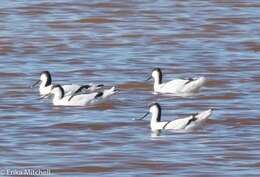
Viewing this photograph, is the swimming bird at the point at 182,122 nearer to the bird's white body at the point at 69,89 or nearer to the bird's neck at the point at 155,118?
the bird's neck at the point at 155,118

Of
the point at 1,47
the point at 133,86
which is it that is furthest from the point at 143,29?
the point at 133,86

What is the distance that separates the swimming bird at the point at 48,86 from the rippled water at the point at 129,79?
0.97 feet

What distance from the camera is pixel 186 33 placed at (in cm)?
3062

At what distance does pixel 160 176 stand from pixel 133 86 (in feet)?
23.6

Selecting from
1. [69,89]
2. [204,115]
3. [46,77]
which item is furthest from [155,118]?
[46,77]

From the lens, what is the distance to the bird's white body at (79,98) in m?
23.0

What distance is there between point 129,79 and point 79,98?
238cm

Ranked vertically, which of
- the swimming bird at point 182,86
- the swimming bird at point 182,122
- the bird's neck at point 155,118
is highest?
the swimming bird at point 182,86

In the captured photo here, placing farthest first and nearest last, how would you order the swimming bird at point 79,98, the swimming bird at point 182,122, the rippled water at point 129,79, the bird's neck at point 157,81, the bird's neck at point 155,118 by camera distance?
the bird's neck at point 157,81
the swimming bird at point 79,98
the bird's neck at point 155,118
the swimming bird at point 182,122
the rippled water at point 129,79

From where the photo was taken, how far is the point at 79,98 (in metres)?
23.1

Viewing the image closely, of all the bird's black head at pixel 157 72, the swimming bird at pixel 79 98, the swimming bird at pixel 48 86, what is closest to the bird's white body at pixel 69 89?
the swimming bird at pixel 48 86

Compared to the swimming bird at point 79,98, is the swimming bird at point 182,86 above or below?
above

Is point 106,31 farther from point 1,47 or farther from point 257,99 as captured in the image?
point 257,99

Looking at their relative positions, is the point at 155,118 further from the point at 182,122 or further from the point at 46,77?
the point at 46,77
